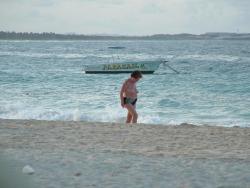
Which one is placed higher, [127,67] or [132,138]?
[132,138]

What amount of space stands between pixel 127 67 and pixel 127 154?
3585cm

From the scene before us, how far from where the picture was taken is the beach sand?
6629mm

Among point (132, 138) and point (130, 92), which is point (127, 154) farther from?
point (130, 92)

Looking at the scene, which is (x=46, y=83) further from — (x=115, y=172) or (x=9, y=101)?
(x=115, y=172)

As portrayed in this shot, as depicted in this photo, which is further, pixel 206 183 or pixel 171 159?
pixel 171 159

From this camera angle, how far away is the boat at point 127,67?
43.2 meters

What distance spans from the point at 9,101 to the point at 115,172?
16858 mm

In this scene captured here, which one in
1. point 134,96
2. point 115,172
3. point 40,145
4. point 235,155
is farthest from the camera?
point 134,96

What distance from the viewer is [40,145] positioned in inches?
352

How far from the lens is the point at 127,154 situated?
814 centimetres

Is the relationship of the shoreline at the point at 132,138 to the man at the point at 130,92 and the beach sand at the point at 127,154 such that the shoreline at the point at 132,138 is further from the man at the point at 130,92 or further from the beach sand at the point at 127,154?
the man at the point at 130,92

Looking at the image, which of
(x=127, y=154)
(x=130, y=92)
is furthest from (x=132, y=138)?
(x=130, y=92)

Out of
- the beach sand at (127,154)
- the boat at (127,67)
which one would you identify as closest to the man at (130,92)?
the beach sand at (127,154)

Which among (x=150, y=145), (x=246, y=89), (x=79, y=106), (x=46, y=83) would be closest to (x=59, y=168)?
(x=150, y=145)
